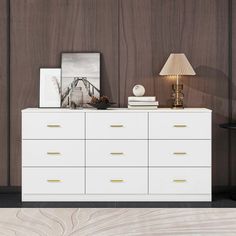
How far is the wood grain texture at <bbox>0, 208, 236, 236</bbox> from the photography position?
13.3 ft

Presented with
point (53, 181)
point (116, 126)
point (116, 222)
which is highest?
point (116, 126)

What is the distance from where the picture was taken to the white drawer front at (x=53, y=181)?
506cm

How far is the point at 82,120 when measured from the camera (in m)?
5.05

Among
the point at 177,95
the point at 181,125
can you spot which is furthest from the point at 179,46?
the point at 181,125

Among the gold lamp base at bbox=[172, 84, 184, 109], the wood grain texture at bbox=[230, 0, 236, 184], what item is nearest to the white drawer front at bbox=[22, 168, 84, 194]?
the gold lamp base at bbox=[172, 84, 184, 109]

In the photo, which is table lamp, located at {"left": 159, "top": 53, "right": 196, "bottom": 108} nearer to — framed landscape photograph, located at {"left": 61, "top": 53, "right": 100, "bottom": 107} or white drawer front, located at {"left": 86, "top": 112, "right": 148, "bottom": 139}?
white drawer front, located at {"left": 86, "top": 112, "right": 148, "bottom": 139}

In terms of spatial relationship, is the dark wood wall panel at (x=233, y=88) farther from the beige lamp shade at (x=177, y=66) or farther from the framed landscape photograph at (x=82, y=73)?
Result: the framed landscape photograph at (x=82, y=73)

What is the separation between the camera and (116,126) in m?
5.05

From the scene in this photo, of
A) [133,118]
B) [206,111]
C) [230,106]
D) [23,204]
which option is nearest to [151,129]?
[133,118]

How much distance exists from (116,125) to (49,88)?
864 mm

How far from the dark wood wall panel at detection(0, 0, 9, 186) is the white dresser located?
1.84 feet

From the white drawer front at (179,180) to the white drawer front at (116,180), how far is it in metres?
0.09

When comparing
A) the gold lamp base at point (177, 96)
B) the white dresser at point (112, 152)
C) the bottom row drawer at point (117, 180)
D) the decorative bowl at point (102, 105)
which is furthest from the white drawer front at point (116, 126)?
the gold lamp base at point (177, 96)

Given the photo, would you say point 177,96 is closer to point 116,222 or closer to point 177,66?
point 177,66
